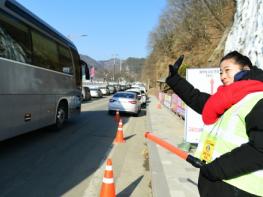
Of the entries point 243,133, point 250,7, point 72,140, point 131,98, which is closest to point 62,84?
point 72,140

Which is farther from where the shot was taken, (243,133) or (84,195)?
(84,195)

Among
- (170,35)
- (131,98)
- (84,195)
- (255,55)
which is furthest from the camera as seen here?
(170,35)

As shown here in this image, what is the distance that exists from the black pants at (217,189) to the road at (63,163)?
3.74 metres

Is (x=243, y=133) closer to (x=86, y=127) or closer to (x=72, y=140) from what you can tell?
(x=72, y=140)

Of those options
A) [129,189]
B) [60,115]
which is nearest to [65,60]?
[60,115]

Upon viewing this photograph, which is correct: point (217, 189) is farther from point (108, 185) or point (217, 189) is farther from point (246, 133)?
point (108, 185)

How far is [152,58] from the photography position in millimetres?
101688

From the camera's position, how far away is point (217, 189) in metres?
2.17

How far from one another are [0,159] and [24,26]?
351 cm

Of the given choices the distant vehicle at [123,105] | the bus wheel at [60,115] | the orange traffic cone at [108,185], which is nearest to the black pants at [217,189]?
the orange traffic cone at [108,185]

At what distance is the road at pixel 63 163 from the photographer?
238 inches

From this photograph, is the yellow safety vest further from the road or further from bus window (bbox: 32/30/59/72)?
bus window (bbox: 32/30/59/72)

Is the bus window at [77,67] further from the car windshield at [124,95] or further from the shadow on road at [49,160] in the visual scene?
the car windshield at [124,95]

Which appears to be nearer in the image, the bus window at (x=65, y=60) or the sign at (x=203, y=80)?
the sign at (x=203, y=80)
